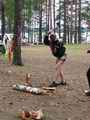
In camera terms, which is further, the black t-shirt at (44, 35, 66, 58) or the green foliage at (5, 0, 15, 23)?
the green foliage at (5, 0, 15, 23)

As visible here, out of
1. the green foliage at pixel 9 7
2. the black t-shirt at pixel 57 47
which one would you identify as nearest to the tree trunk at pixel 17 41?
the black t-shirt at pixel 57 47

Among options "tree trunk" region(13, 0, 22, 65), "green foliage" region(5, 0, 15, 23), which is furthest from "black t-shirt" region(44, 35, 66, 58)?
"green foliage" region(5, 0, 15, 23)

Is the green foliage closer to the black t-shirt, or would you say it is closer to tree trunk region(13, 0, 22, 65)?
tree trunk region(13, 0, 22, 65)

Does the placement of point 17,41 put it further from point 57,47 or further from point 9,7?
point 9,7

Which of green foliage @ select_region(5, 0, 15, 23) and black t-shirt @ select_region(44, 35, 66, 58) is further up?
black t-shirt @ select_region(44, 35, 66, 58)

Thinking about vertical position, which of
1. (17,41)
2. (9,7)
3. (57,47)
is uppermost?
(57,47)

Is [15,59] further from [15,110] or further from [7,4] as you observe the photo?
[7,4]

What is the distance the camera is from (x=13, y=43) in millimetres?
23078

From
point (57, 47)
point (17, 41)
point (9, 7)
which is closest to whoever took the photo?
point (57, 47)

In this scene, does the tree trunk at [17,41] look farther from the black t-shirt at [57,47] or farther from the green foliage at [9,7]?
the green foliage at [9,7]

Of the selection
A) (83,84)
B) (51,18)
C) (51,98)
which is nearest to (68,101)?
(51,98)

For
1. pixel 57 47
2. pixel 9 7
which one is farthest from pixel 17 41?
pixel 9 7

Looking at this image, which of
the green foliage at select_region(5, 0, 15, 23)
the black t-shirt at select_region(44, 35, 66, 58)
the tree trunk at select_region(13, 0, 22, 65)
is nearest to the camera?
the black t-shirt at select_region(44, 35, 66, 58)

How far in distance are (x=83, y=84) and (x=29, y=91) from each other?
3.16 metres
